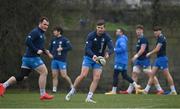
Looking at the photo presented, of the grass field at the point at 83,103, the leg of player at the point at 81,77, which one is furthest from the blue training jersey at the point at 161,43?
the leg of player at the point at 81,77

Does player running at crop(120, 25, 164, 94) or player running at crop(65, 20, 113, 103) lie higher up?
player running at crop(65, 20, 113, 103)

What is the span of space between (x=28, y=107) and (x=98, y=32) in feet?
9.78

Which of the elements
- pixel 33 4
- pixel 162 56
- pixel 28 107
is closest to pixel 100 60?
pixel 28 107

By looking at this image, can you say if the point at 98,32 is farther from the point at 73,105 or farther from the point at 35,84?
the point at 35,84

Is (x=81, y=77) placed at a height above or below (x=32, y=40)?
below

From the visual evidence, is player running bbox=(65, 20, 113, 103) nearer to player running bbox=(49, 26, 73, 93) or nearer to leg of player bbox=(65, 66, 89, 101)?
leg of player bbox=(65, 66, 89, 101)

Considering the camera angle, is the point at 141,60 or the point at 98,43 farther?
the point at 141,60

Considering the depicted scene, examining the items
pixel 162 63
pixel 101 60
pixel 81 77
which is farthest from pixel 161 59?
pixel 101 60

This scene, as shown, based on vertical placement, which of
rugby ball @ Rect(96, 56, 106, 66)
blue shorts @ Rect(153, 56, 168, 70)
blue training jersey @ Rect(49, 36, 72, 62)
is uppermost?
rugby ball @ Rect(96, 56, 106, 66)

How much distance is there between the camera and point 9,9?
23.2m

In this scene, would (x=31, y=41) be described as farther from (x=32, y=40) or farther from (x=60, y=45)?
(x=60, y=45)

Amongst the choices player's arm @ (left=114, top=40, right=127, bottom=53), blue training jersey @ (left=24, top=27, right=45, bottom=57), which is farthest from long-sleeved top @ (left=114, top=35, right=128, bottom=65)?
blue training jersey @ (left=24, top=27, right=45, bottom=57)

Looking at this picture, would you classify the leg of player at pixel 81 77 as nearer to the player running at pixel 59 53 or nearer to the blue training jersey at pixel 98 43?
the blue training jersey at pixel 98 43

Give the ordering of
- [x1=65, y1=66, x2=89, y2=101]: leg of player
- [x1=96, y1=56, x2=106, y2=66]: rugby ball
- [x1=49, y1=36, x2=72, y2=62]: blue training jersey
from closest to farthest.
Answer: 1. [x1=96, y1=56, x2=106, y2=66]: rugby ball
2. [x1=65, y1=66, x2=89, y2=101]: leg of player
3. [x1=49, y1=36, x2=72, y2=62]: blue training jersey
